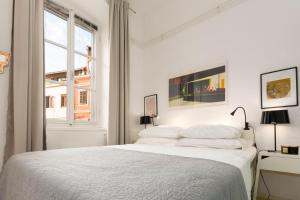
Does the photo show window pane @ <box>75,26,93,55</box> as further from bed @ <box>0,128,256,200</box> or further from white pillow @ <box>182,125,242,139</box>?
bed @ <box>0,128,256,200</box>

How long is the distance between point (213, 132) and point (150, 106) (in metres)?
1.66

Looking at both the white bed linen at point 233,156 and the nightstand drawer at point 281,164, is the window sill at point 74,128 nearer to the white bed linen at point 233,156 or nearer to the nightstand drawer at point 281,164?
the white bed linen at point 233,156

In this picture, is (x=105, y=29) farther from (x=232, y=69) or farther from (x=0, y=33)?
(x=232, y=69)

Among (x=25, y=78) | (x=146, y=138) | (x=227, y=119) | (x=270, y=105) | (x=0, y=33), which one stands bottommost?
(x=146, y=138)

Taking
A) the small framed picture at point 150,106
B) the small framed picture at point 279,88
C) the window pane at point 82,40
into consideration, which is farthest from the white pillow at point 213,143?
the window pane at point 82,40

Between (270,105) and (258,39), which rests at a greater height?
(258,39)

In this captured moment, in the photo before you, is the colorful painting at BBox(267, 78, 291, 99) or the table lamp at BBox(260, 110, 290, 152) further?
the colorful painting at BBox(267, 78, 291, 99)

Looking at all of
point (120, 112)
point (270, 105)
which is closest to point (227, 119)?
point (270, 105)

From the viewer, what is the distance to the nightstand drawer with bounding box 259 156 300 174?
1.79 m

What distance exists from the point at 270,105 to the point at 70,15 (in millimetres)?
3058

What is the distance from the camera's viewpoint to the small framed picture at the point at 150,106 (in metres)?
3.65

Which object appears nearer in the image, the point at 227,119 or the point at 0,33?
the point at 0,33

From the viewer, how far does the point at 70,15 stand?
120 inches

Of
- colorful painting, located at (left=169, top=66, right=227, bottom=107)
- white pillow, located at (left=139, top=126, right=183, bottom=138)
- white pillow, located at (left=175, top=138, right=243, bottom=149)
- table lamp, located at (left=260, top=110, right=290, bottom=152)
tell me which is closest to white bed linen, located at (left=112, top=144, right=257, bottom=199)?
white pillow, located at (left=175, top=138, right=243, bottom=149)
